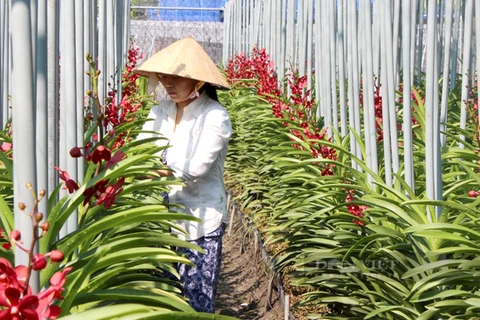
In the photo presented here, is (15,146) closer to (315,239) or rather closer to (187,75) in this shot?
(187,75)

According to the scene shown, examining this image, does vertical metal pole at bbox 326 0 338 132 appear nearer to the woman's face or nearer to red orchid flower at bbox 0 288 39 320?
the woman's face

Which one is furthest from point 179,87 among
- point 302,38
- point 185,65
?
point 302,38

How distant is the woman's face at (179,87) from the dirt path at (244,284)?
1.34 meters

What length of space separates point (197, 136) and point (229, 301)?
5.04ft

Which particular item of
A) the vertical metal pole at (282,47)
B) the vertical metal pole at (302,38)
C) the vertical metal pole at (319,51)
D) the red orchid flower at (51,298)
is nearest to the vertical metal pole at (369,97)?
the vertical metal pole at (319,51)

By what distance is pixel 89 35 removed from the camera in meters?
3.52

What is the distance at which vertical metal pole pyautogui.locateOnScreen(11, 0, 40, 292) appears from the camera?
67.6 inches

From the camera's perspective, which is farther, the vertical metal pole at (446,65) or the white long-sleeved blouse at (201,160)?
the vertical metal pole at (446,65)

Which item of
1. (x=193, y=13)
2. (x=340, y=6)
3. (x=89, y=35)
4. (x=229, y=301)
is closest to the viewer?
(x=89, y=35)

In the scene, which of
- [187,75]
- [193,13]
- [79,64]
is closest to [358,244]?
[187,75]

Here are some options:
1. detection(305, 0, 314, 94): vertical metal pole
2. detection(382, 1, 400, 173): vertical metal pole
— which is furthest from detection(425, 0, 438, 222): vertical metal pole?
detection(305, 0, 314, 94): vertical metal pole

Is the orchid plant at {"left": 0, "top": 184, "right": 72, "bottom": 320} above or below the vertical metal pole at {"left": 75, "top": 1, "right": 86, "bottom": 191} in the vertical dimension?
below

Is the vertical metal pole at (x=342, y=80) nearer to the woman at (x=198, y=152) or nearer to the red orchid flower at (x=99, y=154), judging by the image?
the woman at (x=198, y=152)

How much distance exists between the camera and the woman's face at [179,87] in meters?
3.28
